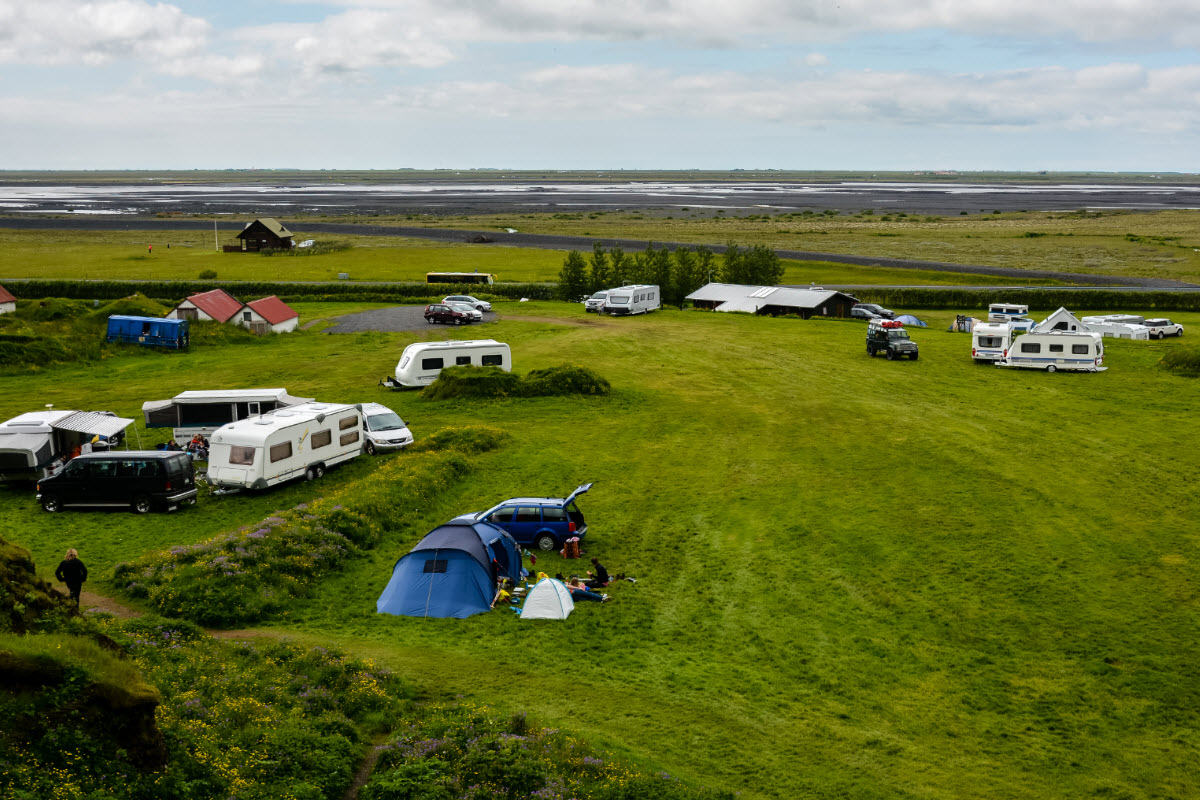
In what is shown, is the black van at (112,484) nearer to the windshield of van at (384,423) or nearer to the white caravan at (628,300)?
the windshield of van at (384,423)

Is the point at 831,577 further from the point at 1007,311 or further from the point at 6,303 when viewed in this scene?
the point at 6,303

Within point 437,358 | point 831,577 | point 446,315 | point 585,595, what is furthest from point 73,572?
point 446,315

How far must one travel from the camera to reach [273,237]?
364 ft

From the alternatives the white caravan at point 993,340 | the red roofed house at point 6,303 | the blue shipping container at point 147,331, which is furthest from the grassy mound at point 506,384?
the red roofed house at point 6,303

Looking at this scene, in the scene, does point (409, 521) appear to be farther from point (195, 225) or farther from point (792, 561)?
point (195, 225)

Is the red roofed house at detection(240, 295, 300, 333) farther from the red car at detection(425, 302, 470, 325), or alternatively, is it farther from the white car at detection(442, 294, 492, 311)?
the white car at detection(442, 294, 492, 311)

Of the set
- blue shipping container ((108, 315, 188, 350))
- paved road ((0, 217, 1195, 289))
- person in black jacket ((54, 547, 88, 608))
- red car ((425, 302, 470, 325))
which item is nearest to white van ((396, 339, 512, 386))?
red car ((425, 302, 470, 325))

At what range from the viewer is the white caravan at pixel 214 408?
→ 1350 inches

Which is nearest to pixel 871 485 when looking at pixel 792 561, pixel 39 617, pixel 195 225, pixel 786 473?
pixel 786 473

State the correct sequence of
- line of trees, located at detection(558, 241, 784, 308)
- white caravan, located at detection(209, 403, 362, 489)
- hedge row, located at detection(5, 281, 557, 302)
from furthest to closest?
hedge row, located at detection(5, 281, 557, 302) < line of trees, located at detection(558, 241, 784, 308) < white caravan, located at detection(209, 403, 362, 489)

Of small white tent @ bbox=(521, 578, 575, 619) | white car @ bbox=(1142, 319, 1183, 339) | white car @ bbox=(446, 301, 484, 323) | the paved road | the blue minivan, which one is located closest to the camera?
small white tent @ bbox=(521, 578, 575, 619)

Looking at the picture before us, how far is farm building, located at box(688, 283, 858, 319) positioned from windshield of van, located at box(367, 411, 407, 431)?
1671 inches

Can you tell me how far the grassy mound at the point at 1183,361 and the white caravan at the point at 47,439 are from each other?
2014 inches

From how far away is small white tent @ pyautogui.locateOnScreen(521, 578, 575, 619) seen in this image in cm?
2080
